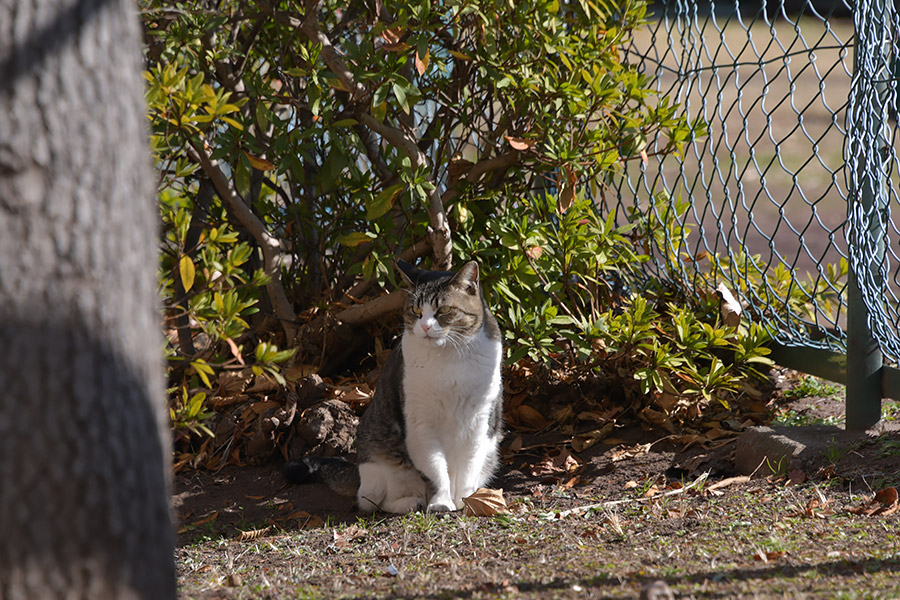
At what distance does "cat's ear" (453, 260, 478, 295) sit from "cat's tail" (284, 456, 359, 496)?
0.95 meters

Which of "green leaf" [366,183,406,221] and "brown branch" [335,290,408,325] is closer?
"green leaf" [366,183,406,221]

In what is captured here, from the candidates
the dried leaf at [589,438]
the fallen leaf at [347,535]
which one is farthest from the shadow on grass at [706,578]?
the dried leaf at [589,438]

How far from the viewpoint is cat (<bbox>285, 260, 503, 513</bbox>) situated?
3.31 meters

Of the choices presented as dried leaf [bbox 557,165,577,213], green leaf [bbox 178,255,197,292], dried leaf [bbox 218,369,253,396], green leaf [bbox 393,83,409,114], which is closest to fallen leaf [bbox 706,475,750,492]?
dried leaf [bbox 557,165,577,213]

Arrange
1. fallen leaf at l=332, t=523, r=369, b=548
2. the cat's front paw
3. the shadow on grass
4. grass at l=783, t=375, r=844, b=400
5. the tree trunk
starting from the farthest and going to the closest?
grass at l=783, t=375, r=844, b=400 → the cat's front paw → fallen leaf at l=332, t=523, r=369, b=548 → the shadow on grass → the tree trunk

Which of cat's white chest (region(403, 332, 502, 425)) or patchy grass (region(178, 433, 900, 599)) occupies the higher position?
cat's white chest (region(403, 332, 502, 425))

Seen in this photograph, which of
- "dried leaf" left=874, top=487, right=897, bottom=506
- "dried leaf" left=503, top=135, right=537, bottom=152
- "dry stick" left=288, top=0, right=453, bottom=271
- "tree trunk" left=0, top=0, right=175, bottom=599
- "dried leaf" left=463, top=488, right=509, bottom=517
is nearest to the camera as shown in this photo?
"tree trunk" left=0, top=0, right=175, bottom=599

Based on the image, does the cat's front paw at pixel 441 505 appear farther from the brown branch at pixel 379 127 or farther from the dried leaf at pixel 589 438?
the brown branch at pixel 379 127

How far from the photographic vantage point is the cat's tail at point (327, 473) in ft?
11.8

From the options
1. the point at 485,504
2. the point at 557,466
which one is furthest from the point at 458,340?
the point at 557,466

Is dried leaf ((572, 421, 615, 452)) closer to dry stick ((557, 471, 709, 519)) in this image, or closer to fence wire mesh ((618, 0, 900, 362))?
dry stick ((557, 471, 709, 519))

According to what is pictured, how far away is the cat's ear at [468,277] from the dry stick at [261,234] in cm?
95

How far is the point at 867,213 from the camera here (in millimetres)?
3248

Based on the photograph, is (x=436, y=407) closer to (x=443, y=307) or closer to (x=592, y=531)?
(x=443, y=307)
